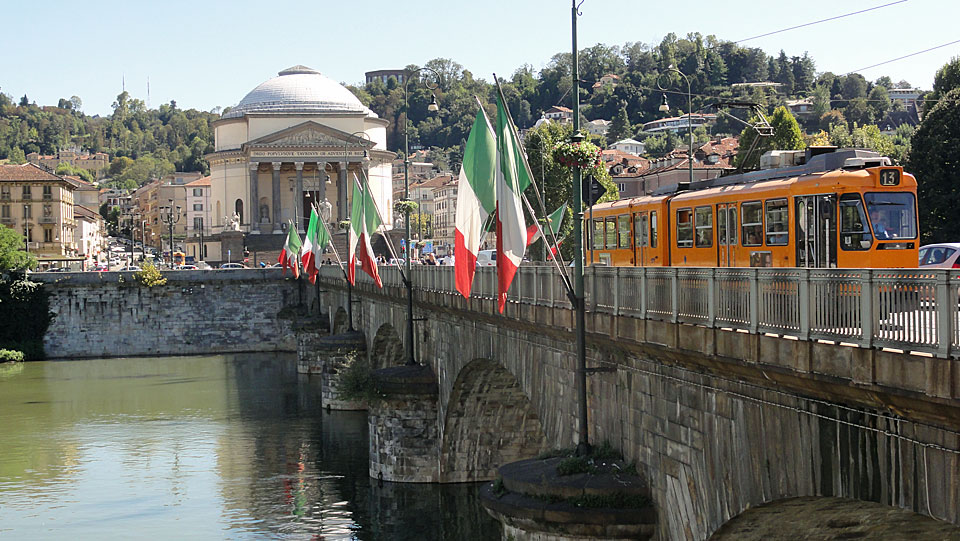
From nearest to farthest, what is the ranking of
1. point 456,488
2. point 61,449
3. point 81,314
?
point 456,488, point 61,449, point 81,314

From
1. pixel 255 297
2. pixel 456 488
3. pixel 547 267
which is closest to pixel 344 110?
pixel 255 297

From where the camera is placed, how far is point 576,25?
65.8ft

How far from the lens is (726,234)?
24.3m

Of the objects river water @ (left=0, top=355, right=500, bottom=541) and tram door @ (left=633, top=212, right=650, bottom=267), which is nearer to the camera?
tram door @ (left=633, top=212, right=650, bottom=267)

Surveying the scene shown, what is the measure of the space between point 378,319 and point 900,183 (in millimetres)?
31257

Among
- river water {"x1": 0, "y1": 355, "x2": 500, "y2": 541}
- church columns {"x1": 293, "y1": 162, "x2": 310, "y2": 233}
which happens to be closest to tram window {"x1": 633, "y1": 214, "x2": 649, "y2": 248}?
river water {"x1": 0, "y1": 355, "x2": 500, "y2": 541}

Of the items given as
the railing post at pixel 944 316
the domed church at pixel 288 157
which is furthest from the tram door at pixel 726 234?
the domed church at pixel 288 157

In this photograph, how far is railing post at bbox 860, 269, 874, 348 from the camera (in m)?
11.6

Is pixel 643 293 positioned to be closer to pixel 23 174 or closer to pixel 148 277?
pixel 148 277

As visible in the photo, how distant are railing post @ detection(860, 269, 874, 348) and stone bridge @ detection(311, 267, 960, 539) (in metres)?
0.02

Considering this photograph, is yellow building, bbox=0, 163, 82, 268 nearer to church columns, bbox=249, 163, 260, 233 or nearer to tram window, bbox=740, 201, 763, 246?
church columns, bbox=249, 163, 260, 233

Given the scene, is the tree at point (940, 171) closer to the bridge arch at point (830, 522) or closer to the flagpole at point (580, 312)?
the flagpole at point (580, 312)

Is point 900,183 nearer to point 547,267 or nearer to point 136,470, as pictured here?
point 547,267

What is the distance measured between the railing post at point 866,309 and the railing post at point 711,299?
10.5ft
